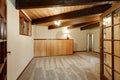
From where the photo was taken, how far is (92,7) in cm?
447

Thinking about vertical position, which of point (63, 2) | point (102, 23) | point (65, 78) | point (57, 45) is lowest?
point (65, 78)

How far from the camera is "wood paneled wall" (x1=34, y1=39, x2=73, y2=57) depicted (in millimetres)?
8047

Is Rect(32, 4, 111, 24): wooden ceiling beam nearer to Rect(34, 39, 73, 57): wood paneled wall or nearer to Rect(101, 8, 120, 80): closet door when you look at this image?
Rect(101, 8, 120, 80): closet door

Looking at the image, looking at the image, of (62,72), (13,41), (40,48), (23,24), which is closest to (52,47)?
(40,48)

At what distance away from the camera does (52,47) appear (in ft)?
27.8

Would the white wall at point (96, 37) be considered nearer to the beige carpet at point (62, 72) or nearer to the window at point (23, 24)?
the beige carpet at point (62, 72)

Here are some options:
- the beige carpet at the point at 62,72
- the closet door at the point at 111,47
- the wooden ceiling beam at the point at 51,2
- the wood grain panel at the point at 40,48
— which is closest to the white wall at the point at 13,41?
the wooden ceiling beam at the point at 51,2

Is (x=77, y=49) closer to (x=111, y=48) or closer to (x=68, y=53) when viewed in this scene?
(x=68, y=53)

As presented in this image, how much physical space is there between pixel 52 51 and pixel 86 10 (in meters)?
4.56

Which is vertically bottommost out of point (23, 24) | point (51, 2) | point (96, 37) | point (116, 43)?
point (116, 43)

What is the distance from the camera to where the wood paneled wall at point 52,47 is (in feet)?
26.4

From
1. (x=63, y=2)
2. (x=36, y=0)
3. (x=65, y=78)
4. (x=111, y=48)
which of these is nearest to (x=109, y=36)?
(x=111, y=48)

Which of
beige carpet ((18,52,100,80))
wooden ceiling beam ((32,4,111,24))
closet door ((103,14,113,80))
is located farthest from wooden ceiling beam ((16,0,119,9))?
beige carpet ((18,52,100,80))

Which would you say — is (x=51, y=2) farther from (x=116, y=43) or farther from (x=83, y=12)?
(x=116, y=43)
